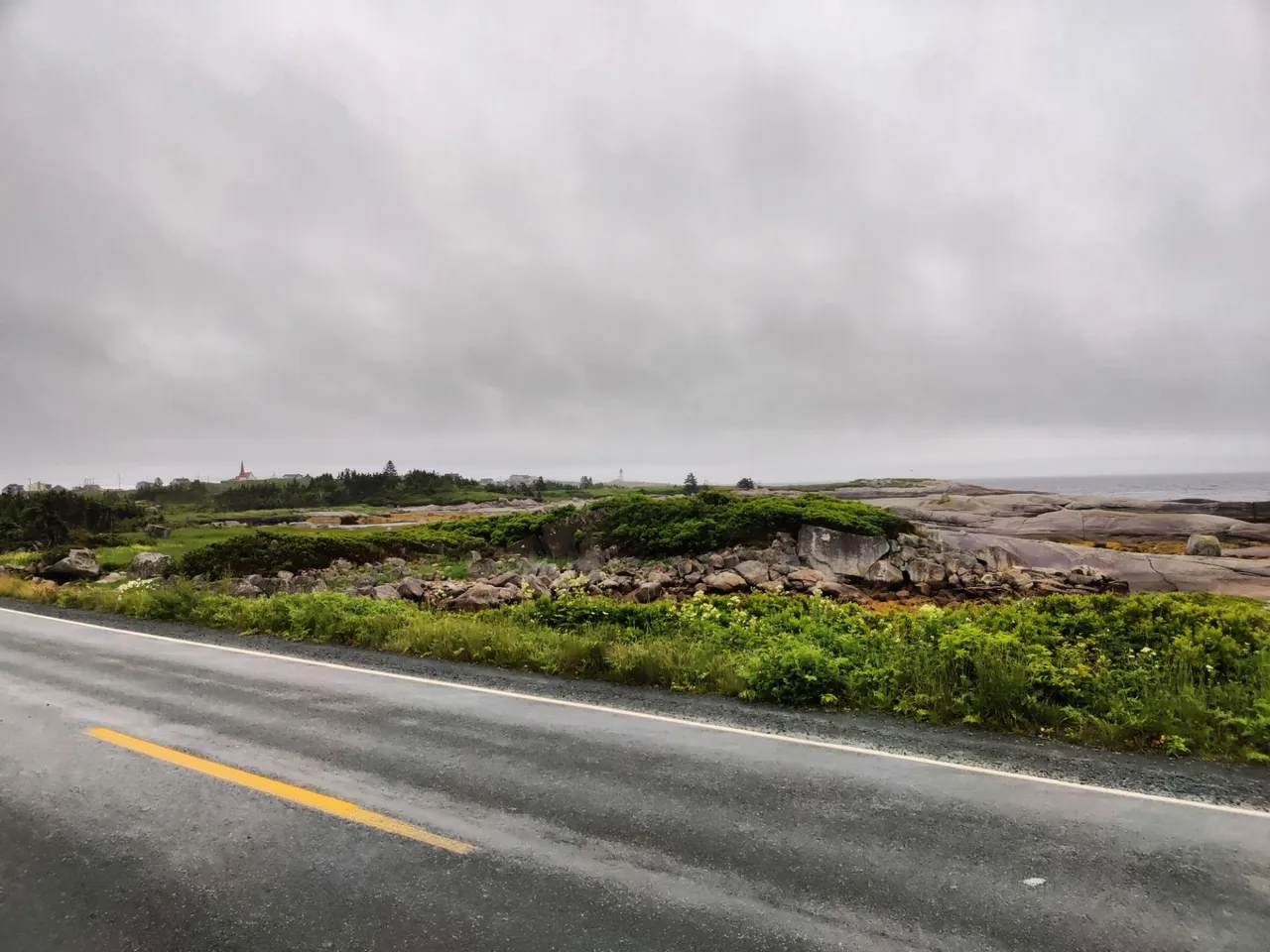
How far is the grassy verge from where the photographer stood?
762 centimetres

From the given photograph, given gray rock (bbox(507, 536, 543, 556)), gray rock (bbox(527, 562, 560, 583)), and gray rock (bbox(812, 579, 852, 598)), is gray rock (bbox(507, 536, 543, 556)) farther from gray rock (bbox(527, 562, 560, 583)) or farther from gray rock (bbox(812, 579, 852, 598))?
gray rock (bbox(812, 579, 852, 598))

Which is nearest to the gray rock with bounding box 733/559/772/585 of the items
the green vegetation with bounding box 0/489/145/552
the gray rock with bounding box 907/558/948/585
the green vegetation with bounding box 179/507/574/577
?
the gray rock with bounding box 907/558/948/585

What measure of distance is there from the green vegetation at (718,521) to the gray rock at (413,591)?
912cm

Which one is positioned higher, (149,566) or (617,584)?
(149,566)

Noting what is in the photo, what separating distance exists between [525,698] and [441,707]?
115 centimetres

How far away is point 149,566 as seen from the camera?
24312mm

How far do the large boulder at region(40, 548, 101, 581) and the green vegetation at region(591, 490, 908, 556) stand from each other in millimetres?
20742

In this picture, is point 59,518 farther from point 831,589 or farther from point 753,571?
point 831,589

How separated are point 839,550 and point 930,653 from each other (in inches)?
576

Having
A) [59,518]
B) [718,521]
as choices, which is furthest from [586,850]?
[59,518]

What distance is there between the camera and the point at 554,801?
212 inches

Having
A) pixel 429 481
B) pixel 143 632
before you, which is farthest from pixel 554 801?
pixel 429 481

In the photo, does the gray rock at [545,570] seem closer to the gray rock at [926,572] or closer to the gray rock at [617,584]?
the gray rock at [617,584]

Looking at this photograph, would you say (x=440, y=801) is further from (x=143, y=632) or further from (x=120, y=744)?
(x=143, y=632)
